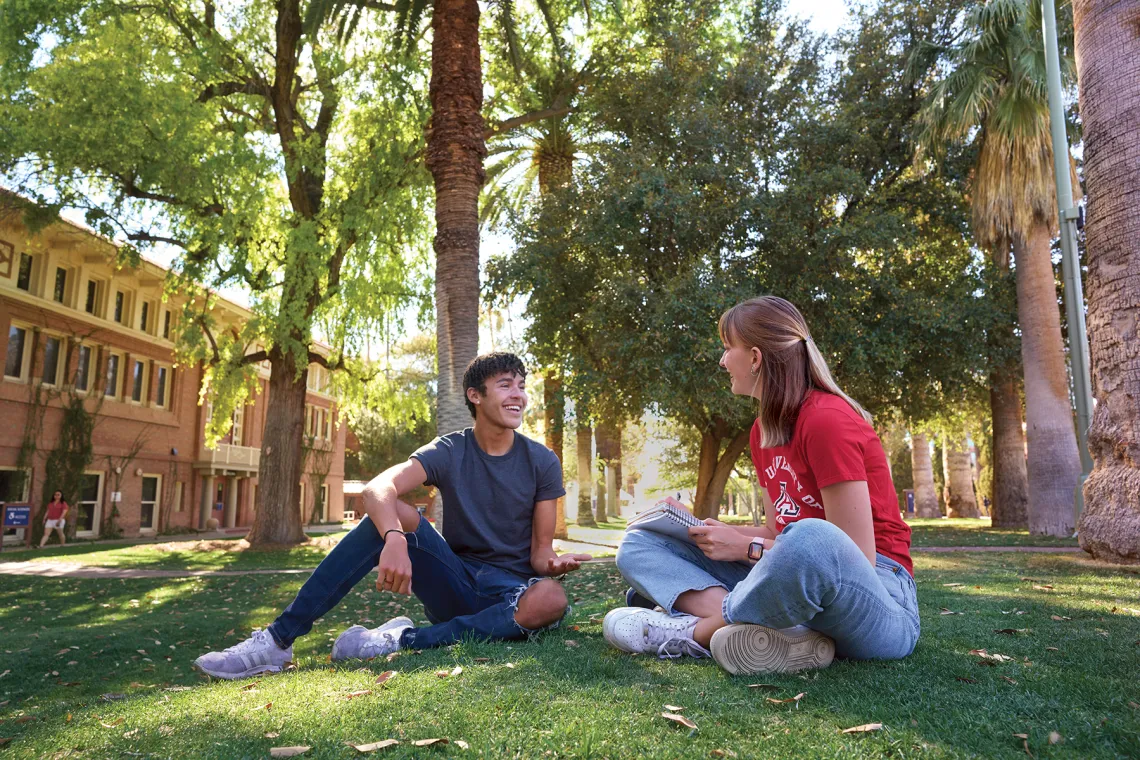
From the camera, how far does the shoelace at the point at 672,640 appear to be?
3465 mm

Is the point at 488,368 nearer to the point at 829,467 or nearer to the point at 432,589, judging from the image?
the point at 432,589

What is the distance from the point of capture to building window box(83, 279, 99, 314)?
2536 centimetres

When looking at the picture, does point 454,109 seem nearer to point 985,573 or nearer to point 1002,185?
point 985,573

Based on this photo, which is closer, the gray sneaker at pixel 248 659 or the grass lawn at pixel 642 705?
the grass lawn at pixel 642 705

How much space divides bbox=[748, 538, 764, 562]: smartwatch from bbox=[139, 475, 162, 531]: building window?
29.6m

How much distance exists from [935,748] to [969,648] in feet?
5.62

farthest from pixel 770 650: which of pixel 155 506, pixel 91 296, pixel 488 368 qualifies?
pixel 155 506

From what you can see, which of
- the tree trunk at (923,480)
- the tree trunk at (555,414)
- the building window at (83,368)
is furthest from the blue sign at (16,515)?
the tree trunk at (923,480)

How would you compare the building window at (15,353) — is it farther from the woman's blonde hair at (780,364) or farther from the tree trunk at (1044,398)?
the tree trunk at (1044,398)

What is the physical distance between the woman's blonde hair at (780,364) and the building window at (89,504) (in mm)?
26867

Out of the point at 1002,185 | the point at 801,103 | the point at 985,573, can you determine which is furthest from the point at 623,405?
the point at 985,573

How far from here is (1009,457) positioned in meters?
19.9

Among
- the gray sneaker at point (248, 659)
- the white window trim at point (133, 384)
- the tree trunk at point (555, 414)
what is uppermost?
the white window trim at point (133, 384)

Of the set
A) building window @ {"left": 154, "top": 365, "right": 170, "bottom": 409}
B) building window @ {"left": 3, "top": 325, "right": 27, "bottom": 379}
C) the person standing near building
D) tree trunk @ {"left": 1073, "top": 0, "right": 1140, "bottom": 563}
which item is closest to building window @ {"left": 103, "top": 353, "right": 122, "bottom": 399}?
building window @ {"left": 154, "top": 365, "right": 170, "bottom": 409}
